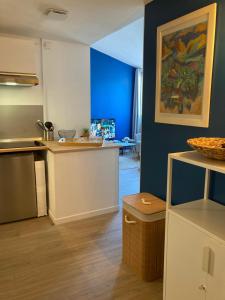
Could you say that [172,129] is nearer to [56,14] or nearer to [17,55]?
[56,14]

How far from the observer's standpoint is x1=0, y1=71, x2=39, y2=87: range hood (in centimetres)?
294

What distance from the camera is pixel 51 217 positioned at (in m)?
3.04

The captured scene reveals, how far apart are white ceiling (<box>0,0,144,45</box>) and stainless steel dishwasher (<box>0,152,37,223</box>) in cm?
147

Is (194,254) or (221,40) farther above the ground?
(221,40)

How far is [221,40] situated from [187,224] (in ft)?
3.88

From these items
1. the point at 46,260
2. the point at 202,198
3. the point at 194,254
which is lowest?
the point at 46,260

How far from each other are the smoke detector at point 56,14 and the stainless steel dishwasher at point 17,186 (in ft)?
4.87

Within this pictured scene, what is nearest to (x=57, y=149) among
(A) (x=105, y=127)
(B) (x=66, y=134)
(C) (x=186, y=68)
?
(B) (x=66, y=134)

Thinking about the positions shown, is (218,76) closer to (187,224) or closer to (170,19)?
(170,19)

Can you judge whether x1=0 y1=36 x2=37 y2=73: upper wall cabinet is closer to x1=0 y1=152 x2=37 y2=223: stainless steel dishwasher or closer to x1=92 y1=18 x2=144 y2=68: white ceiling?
x1=0 y1=152 x2=37 y2=223: stainless steel dishwasher

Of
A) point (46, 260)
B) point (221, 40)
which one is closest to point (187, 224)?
point (221, 40)

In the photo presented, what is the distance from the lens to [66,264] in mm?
2203

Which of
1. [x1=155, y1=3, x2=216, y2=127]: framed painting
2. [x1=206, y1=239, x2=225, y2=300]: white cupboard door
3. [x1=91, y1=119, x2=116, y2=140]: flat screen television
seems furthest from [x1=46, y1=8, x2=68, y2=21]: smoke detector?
[x1=91, y1=119, x2=116, y2=140]: flat screen television

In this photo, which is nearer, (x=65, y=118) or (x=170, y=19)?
(x=170, y=19)
